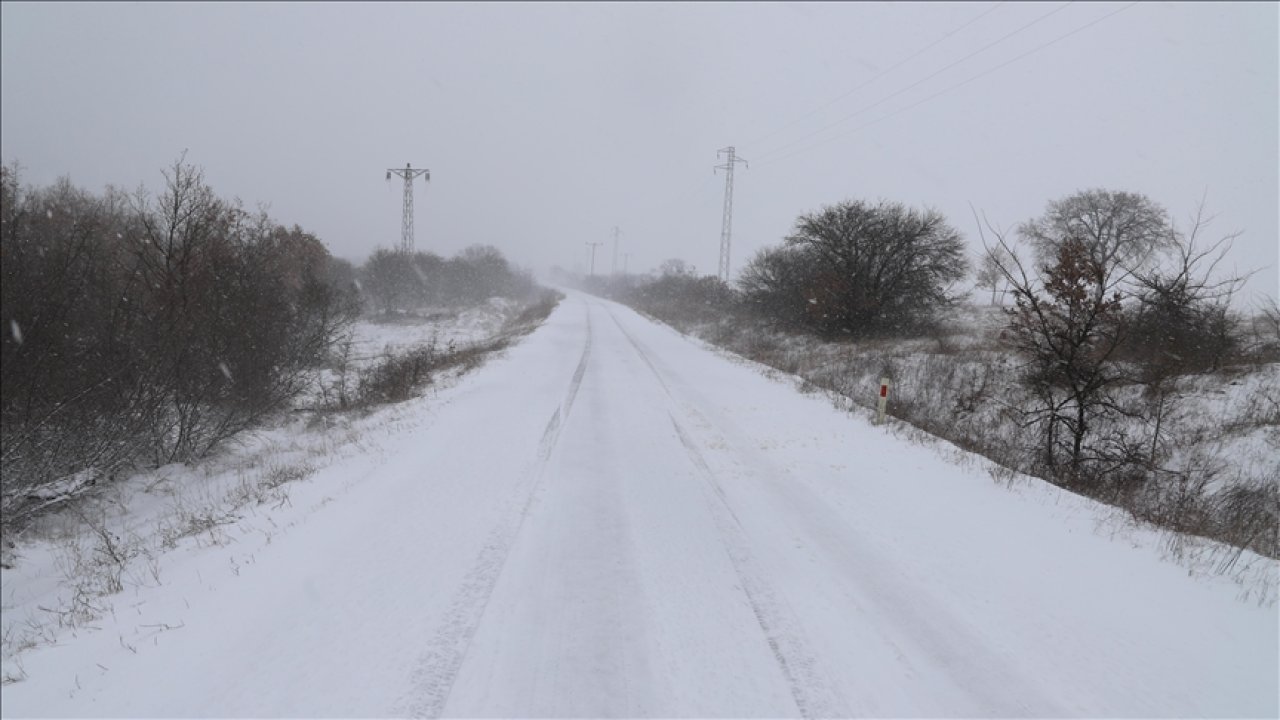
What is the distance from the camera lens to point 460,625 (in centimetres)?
350

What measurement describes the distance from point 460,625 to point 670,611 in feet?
4.43

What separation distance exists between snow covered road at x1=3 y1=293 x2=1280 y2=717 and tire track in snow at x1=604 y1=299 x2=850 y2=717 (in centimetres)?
2

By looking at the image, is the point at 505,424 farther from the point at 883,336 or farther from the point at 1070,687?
the point at 883,336

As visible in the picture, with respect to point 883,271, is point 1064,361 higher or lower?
lower

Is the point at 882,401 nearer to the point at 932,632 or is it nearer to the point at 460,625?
the point at 932,632

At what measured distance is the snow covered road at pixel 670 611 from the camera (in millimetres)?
3031

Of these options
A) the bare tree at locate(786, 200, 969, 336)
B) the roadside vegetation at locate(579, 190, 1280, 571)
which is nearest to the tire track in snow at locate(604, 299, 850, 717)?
the roadside vegetation at locate(579, 190, 1280, 571)

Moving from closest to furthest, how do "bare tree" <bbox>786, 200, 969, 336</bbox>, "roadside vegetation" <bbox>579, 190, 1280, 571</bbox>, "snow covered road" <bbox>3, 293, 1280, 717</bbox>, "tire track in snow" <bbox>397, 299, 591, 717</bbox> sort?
"tire track in snow" <bbox>397, 299, 591, 717</bbox>, "snow covered road" <bbox>3, 293, 1280, 717</bbox>, "roadside vegetation" <bbox>579, 190, 1280, 571</bbox>, "bare tree" <bbox>786, 200, 969, 336</bbox>

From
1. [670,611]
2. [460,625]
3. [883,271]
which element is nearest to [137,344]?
[460,625]

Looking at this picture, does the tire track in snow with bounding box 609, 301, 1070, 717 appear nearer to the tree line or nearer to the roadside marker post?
the roadside marker post

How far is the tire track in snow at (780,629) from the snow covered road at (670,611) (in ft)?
0.06

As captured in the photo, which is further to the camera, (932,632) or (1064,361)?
(1064,361)

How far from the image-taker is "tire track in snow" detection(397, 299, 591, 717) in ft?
9.50

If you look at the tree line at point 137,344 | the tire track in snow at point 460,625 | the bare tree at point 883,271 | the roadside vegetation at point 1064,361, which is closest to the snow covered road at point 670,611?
the tire track in snow at point 460,625
